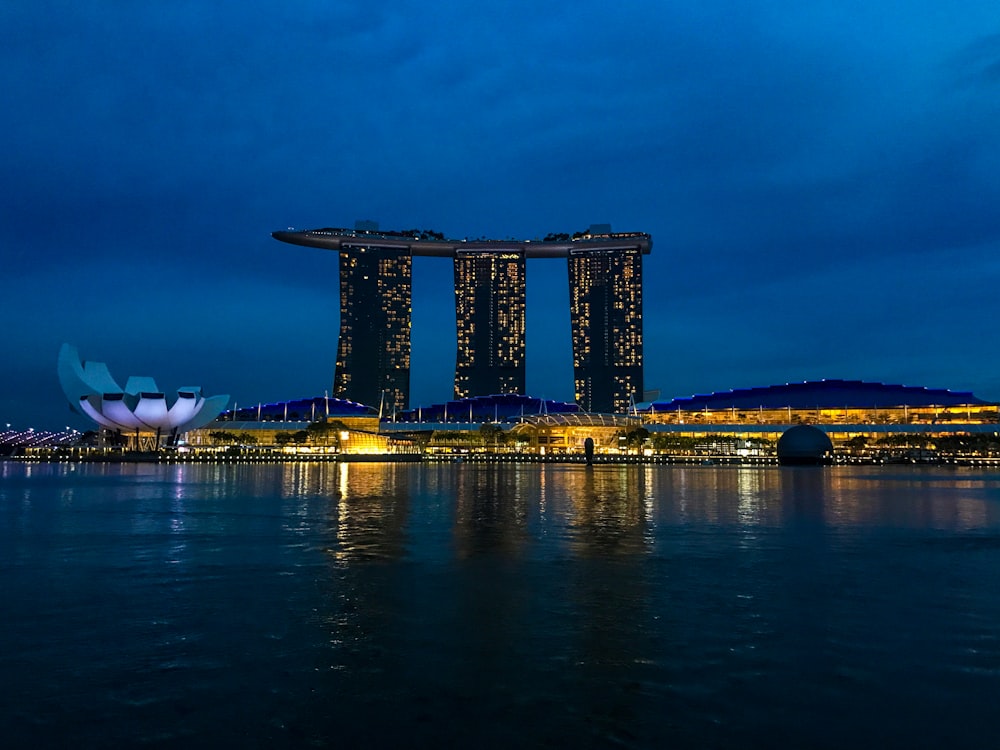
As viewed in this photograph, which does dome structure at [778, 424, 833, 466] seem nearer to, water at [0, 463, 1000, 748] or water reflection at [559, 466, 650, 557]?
water reflection at [559, 466, 650, 557]

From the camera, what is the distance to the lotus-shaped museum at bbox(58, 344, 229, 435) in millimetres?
112312

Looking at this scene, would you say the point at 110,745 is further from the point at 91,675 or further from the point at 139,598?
the point at 139,598

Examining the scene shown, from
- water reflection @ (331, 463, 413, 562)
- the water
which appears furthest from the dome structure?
the water

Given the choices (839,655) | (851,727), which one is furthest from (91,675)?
(839,655)

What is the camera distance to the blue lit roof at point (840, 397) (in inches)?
5458

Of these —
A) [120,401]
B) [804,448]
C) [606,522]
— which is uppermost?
[120,401]

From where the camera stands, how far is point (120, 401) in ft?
367

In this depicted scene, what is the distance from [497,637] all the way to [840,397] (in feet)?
471

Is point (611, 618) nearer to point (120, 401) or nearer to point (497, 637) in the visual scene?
point (497, 637)

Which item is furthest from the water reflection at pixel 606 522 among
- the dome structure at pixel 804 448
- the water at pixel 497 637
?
the dome structure at pixel 804 448

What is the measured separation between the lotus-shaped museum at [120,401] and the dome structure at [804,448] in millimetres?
79854

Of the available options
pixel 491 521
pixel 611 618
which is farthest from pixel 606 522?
pixel 611 618

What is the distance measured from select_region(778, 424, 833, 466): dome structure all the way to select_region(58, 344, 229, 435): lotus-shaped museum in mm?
79854

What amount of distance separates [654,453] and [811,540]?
108 m
